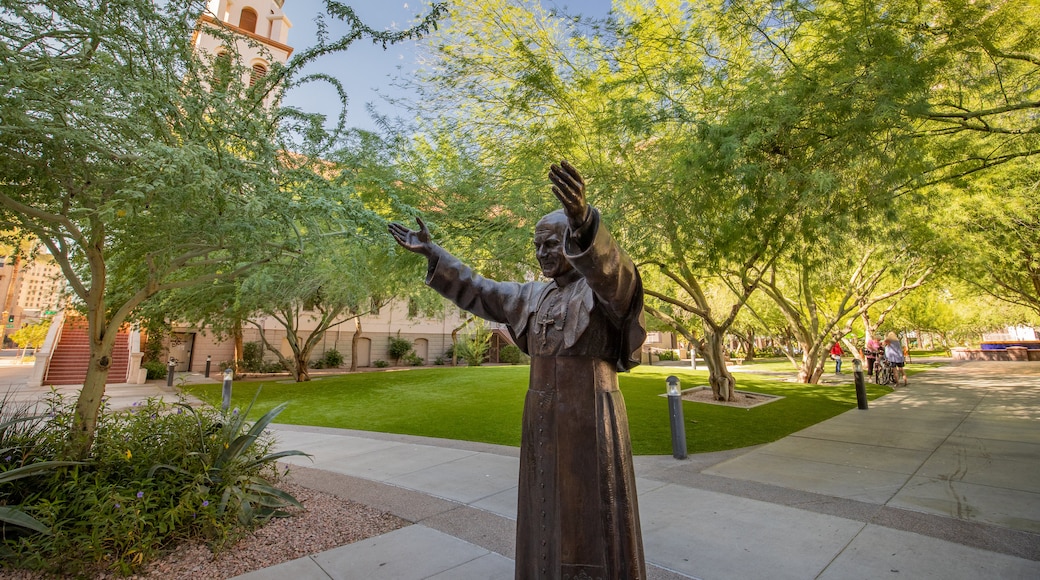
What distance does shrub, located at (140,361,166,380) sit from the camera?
22.2 m

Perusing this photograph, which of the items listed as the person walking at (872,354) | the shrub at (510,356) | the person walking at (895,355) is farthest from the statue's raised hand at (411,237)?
the shrub at (510,356)

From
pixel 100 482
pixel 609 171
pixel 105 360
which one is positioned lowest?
pixel 100 482

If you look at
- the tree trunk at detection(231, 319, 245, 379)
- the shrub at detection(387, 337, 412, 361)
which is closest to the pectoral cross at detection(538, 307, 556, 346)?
the tree trunk at detection(231, 319, 245, 379)

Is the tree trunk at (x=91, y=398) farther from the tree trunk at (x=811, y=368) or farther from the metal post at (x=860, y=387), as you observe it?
the tree trunk at (x=811, y=368)

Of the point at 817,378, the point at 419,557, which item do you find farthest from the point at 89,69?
the point at 817,378

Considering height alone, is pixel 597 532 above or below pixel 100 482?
above

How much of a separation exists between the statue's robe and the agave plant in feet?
10.6

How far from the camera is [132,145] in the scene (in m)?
4.53

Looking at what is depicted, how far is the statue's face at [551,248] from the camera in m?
2.07

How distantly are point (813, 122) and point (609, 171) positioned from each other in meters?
3.22

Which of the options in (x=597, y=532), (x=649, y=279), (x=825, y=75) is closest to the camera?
(x=597, y=532)

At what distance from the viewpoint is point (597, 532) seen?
188 centimetres

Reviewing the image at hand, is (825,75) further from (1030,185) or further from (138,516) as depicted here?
(1030,185)

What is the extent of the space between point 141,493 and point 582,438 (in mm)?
3620
